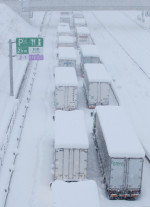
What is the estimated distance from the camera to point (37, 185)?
21.6 metres

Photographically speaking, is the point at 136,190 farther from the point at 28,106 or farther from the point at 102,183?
the point at 28,106

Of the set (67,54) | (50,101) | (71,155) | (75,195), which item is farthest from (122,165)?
(67,54)

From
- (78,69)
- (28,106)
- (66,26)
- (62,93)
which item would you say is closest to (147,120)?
(62,93)

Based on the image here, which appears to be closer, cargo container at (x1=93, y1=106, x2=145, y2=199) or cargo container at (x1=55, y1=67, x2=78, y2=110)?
cargo container at (x1=93, y1=106, x2=145, y2=199)

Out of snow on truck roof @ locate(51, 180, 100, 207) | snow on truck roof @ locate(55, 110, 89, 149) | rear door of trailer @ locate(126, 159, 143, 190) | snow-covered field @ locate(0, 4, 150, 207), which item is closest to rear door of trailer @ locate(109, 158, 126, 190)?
rear door of trailer @ locate(126, 159, 143, 190)

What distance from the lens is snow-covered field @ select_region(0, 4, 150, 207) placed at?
69.6 ft

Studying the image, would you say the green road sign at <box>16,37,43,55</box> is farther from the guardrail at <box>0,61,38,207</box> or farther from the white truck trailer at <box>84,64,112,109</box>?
the white truck trailer at <box>84,64,112,109</box>

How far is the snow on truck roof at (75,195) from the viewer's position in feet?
53.2

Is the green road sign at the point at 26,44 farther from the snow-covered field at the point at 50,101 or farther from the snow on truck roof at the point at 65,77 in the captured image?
the snow-covered field at the point at 50,101

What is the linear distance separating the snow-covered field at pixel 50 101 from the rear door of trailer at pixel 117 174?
90 centimetres

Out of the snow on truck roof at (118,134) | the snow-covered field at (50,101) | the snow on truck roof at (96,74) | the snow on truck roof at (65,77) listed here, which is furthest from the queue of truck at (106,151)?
the snow on truck roof at (96,74)

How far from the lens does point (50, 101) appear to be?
35000mm

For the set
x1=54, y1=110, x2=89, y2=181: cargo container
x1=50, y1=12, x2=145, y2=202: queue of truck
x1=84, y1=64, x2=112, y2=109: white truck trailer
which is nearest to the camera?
x1=50, y1=12, x2=145, y2=202: queue of truck

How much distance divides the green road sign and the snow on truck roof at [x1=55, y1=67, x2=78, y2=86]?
3122 mm
